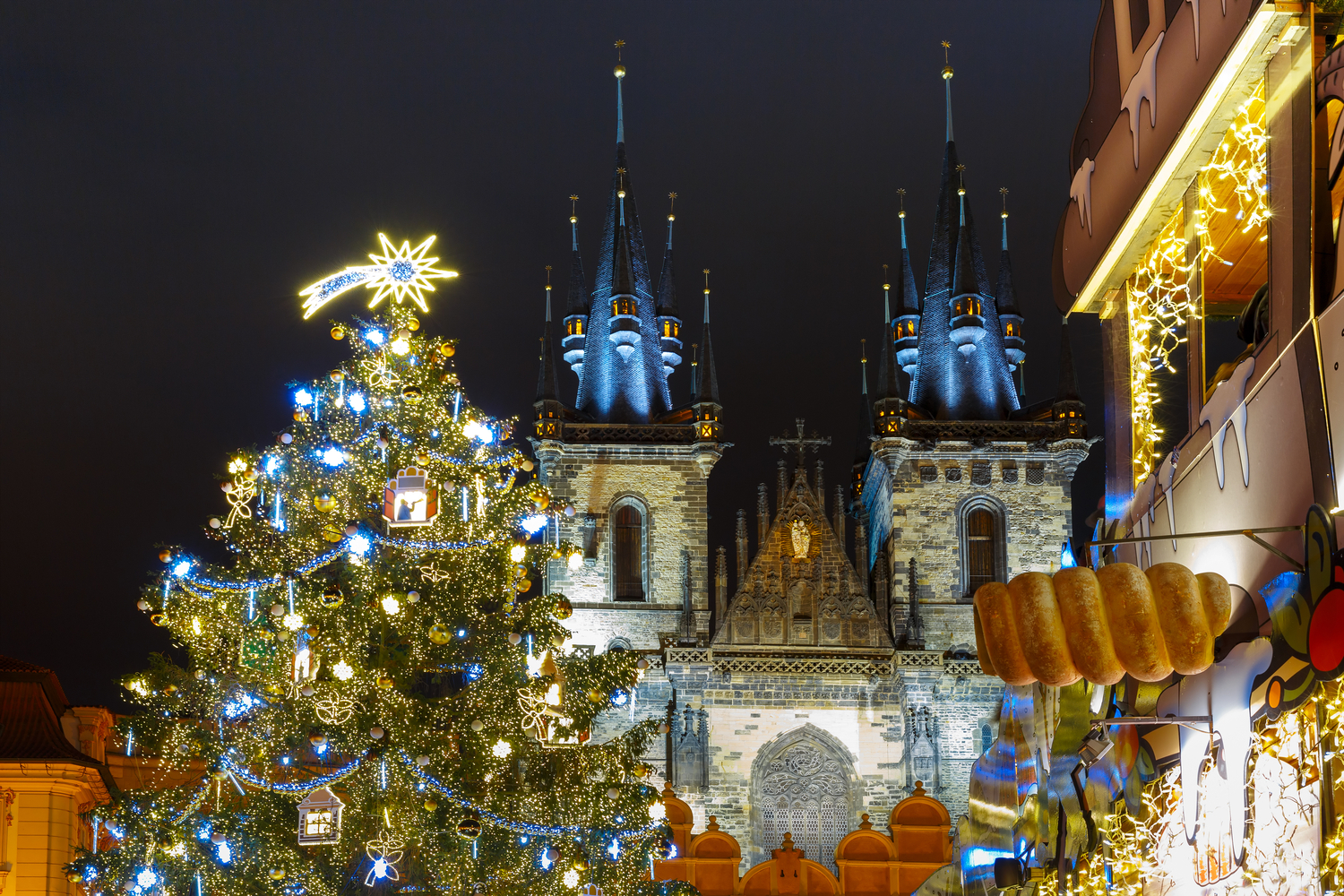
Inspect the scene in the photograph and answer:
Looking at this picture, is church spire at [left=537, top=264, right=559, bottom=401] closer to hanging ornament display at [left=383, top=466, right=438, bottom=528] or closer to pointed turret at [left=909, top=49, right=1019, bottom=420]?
pointed turret at [left=909, top=49, right=1019, bottom=420]

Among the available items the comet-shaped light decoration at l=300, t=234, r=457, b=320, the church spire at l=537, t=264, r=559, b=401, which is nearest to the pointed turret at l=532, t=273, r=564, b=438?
the church spire at l=537, t=264, r=559, b=401

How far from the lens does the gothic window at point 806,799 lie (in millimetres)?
27766

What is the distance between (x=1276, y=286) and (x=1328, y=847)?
2343 millimetres

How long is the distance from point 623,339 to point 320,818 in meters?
21.5

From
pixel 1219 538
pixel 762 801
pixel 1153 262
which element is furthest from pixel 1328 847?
pixel 762 801

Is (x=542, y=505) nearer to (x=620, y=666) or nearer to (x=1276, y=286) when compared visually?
(x=620, y=666)

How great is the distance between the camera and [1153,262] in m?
8.95

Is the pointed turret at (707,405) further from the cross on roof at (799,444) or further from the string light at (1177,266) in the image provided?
the string light at (1177,266)

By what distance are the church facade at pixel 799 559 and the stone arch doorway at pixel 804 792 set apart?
0.12 ft

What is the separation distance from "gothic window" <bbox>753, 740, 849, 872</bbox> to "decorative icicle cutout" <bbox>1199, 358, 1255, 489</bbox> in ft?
69.3

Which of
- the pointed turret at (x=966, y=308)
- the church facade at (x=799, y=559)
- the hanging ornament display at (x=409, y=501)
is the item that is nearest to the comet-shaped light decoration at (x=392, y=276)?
the hanging ornament display at (x=409, y=501)

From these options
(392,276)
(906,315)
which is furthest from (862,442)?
(392,276)

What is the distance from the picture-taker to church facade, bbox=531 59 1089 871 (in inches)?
1099

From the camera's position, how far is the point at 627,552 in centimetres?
2961
